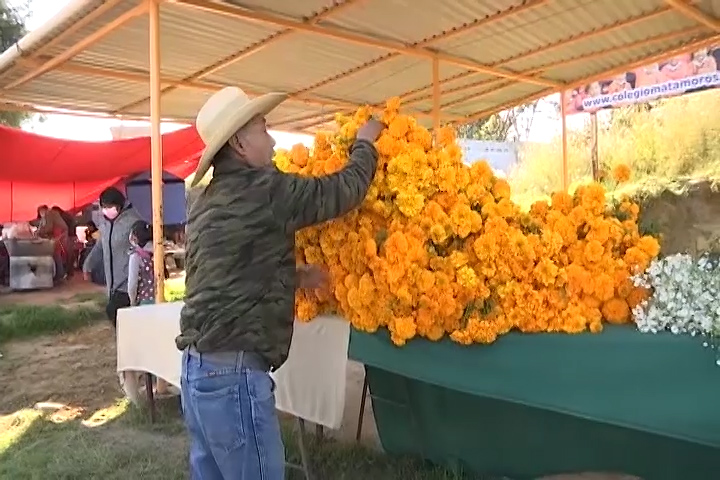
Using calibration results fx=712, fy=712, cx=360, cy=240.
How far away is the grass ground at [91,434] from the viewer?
3.52 m

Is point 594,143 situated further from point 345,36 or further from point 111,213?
point 111,213

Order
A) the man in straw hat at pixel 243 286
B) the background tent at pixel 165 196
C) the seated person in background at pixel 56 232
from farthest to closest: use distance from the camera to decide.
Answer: the background tent at pixel 165 196 → the seated person in background at pixel 56 232 → the man in straw hat at pixel 243 286

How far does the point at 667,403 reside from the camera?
6.22 ft

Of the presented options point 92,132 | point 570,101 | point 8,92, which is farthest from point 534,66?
point 92,132

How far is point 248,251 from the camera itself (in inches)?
78.4

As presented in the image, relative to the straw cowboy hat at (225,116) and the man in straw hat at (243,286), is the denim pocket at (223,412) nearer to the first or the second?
the man in straw hat at (243,286)

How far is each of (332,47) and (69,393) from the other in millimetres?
3502

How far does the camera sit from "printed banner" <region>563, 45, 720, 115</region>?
834 centimetres

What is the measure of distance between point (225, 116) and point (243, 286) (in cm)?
52

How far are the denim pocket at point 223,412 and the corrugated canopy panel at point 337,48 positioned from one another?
3.11m

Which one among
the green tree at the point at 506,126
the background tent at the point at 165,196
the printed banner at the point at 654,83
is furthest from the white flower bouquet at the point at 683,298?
the green tree at the point at 506,126

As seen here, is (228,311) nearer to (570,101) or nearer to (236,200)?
(236,200)

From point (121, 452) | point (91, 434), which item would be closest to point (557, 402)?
point (121, 452)

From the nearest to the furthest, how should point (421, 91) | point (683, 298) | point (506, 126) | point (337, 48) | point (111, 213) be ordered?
point (683, 298), point (111, 213), point (337, 48), point (421, 91), point (506, 126)
